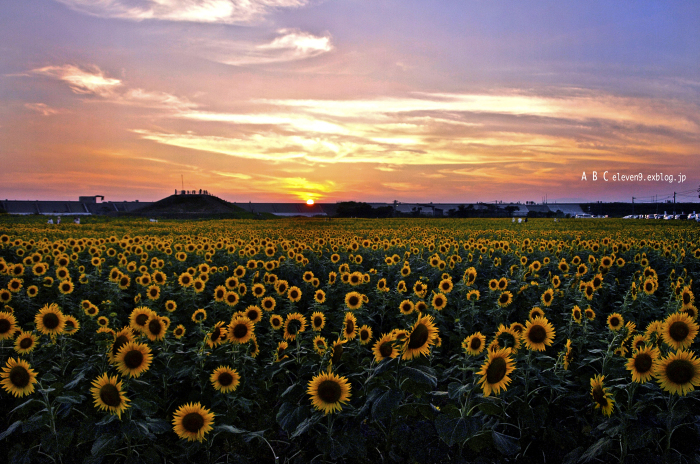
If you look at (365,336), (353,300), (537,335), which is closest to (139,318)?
(365,336)

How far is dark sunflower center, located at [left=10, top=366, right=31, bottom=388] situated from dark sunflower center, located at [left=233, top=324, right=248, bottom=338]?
5.22 ft

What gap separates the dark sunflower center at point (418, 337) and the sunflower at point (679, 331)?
1894 millimetres

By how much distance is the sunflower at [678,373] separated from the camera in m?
2.80

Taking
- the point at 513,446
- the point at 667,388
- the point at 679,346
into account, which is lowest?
the point at 513,446

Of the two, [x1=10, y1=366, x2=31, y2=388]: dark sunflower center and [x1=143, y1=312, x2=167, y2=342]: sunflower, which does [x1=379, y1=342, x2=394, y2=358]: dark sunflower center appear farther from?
[x1=10, y1=366, x2=31, y2=388]: dark sunflower center

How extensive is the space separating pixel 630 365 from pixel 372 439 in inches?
81.2

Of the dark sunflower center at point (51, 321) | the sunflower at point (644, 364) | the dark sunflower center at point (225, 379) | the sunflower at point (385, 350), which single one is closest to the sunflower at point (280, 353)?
the dark sunflower center at point (225, 379)

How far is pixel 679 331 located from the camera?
3.15 meters

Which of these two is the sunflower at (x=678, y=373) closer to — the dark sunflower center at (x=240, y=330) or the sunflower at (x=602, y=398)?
the sunflower at (x=602, y=398)

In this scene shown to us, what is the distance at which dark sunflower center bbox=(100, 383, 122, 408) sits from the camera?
298cm

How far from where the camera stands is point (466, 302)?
21.0ft

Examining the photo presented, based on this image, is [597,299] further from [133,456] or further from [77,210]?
[77,210]


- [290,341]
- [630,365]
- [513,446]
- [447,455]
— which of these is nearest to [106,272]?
[290,341]

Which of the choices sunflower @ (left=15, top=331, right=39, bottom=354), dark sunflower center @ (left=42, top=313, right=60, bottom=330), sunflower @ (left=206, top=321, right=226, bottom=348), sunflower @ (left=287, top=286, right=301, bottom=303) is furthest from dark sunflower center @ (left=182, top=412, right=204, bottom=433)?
sunflower @ (left=287, top=286, right=301, bottom=303)
